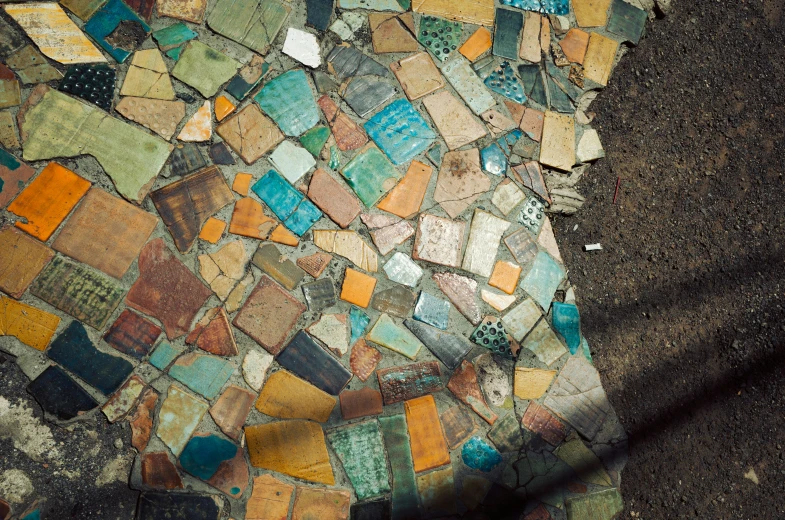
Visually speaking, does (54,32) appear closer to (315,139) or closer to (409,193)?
(315,139)

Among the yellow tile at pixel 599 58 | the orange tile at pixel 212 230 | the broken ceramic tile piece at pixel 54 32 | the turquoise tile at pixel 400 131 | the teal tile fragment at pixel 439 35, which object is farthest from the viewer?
the yellow tile at pixel 599 58

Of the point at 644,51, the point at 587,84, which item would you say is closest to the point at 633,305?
the point at 587,84

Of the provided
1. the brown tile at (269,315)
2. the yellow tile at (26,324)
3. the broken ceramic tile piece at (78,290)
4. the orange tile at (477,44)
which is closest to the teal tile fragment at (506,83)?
the orange tile at (477,44)

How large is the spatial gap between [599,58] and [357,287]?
5.32 ft

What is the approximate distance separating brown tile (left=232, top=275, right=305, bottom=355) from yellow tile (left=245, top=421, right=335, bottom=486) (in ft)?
0.94

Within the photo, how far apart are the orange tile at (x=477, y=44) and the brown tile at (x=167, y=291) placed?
1.51m

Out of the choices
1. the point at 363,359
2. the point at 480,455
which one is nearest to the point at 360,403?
the point at 363,359

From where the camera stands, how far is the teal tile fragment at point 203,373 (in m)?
2.04

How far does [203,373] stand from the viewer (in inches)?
80.8

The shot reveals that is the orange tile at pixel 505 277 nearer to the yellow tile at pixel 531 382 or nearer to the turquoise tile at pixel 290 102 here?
the yellow tile at pixel 531 382

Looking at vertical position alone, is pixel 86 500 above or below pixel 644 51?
below

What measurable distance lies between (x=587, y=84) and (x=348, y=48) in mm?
1142

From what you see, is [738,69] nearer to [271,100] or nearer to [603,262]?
[603,262]

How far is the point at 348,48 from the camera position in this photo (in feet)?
7.72
